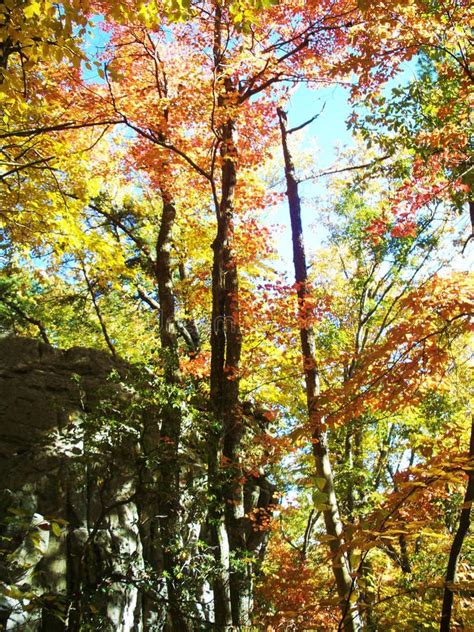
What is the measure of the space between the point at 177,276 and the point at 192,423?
9.07 m

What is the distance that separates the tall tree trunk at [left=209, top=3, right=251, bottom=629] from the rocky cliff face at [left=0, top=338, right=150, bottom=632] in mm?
1121

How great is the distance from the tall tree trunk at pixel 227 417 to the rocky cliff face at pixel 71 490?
3.68ft

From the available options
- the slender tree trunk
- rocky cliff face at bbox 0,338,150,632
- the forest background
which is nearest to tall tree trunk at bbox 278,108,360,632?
the forest background

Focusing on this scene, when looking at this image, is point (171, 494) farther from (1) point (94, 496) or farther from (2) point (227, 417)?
(2) point (227, 417)

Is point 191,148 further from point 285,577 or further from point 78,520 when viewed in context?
point 285,577

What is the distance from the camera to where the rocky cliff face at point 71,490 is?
479cm

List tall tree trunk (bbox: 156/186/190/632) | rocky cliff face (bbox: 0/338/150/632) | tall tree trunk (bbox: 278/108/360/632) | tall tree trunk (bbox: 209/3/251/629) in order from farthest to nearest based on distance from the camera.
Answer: tall tree trunk (bbox: 278/108/360/632) → tall tree trunk (bbox: 209/3/251/629) → tall tree trunk (bbox: 156/186/190/632) → rocky cliff face (bbox: 0/338/150/632)

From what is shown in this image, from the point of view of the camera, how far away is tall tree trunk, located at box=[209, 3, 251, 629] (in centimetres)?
601

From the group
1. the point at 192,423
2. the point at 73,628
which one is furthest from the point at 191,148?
the point at 73,628

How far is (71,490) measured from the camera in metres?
6.12

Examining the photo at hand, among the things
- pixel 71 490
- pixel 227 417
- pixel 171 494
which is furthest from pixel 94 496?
pixel 227 417

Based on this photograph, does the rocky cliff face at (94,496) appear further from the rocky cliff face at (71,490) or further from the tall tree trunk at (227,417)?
the tall tree trunk at (227,417)

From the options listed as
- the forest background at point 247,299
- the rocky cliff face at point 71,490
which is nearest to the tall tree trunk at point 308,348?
the forest background at point 247,299

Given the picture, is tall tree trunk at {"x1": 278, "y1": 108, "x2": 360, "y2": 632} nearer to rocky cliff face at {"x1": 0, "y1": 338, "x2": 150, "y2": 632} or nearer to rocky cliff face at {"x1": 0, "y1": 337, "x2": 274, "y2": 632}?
rocky cliff face at {"x1": 0, "y1": 337, "x2": 274, "y2": 632}
